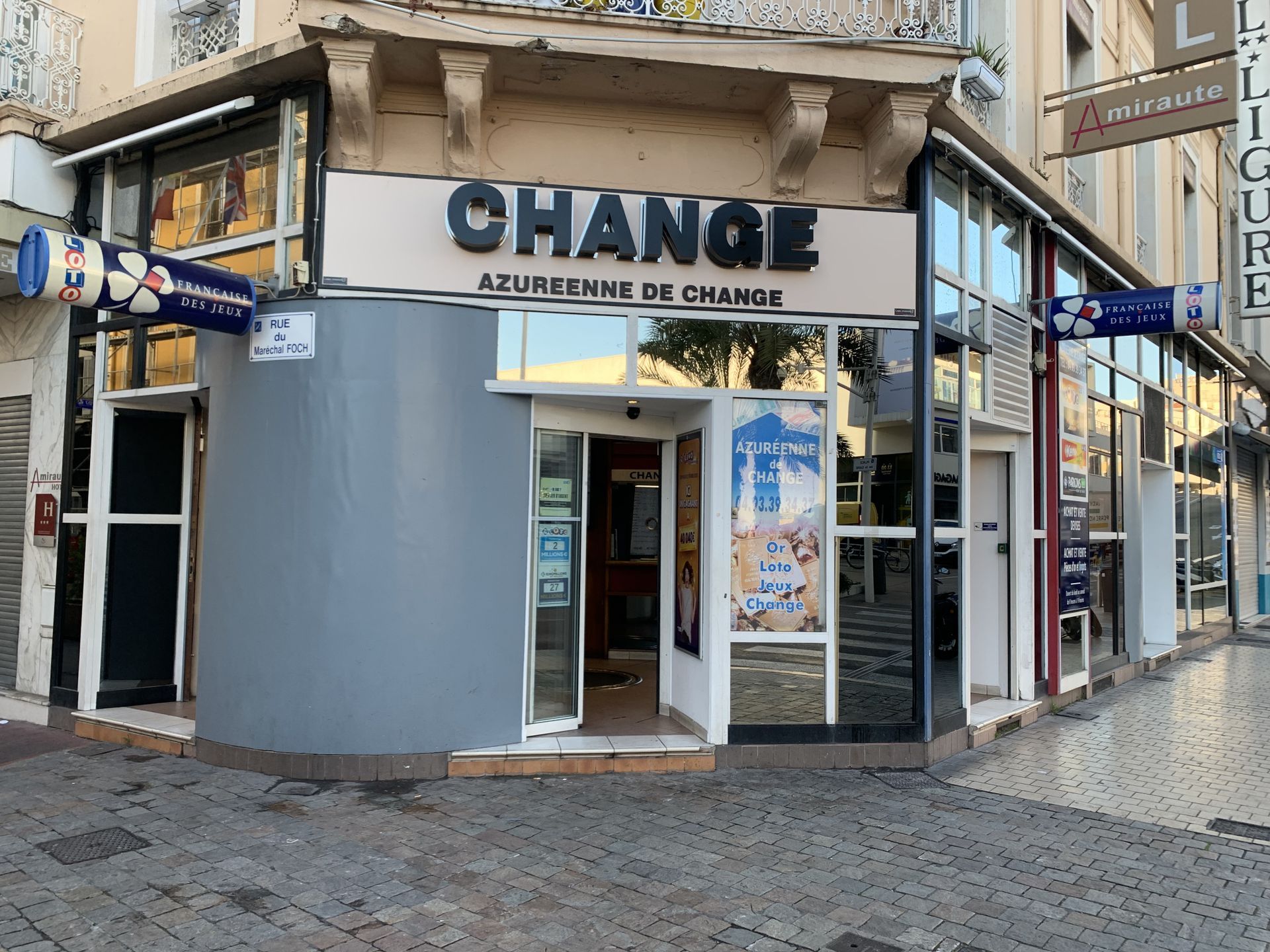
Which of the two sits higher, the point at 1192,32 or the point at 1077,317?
the point at 1192,32

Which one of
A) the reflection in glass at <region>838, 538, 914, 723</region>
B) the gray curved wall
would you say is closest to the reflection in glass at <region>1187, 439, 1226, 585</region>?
the reflection in glass at <region>838, 538, 914, 723</region>

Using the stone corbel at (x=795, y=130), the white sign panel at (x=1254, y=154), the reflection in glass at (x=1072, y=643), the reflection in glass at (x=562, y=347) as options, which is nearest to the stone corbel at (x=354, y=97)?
the reflection in glass at (x=562, y=347)

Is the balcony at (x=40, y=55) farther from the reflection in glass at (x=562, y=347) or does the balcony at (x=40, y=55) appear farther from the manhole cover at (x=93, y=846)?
the manhole cover at (x=93, y=846)

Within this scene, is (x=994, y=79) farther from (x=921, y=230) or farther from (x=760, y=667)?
(x=760, y=667)

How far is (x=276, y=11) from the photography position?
7129mm

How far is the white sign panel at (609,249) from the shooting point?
267 inches

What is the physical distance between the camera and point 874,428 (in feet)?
24.2

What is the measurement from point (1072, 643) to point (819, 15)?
715 centimetres

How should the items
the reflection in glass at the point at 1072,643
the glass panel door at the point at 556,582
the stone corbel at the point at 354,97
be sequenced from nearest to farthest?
the stone corbel at the point at 354,97 → the glass panel door at the point at 556,582 → the reflection in glass at the point at 1072,643

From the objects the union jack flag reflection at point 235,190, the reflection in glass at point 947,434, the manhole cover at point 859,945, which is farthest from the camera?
the reflection in glass at point 947,434

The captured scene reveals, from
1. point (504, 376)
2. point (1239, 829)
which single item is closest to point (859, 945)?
point (1239, 829)

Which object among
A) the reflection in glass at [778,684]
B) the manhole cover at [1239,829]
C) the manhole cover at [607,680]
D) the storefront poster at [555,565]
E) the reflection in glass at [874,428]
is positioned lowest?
the manhole cover at [1239,829]

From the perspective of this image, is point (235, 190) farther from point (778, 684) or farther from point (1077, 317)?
point (1077, 317)

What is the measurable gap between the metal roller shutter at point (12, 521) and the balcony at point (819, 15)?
683 centimetres
